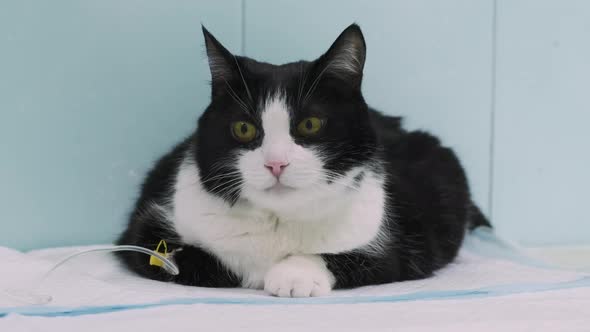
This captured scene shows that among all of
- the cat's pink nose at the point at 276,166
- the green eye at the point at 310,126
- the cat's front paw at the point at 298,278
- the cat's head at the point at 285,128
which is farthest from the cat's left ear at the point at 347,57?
the cat's front paw at the point at 298,278

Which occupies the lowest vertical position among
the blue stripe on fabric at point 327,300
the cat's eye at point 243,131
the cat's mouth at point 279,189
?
the blue stripe on fabric at point 327,300

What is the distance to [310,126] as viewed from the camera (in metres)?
1.34

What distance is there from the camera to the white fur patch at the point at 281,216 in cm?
130

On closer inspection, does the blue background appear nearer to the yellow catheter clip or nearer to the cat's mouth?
the yellow catheter clip

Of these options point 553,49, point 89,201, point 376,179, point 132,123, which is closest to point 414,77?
point 553,49

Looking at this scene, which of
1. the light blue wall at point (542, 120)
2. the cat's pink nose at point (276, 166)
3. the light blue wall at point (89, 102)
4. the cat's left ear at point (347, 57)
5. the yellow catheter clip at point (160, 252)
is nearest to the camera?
the cat's pink nose at point (276, 166)

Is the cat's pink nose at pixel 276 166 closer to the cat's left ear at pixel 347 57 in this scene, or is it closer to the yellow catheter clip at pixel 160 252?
the cat's left ear at pixel 347 57

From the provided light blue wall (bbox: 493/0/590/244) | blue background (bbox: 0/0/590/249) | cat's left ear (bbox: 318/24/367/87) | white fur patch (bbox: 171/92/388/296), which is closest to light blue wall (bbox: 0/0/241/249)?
blue background (bbox: 0/0/590/249)

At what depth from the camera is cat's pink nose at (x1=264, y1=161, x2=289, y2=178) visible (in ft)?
4.10

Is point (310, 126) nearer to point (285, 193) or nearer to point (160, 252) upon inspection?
point (285, 193)

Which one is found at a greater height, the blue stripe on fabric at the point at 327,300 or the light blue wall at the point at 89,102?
the light blue wall at the point at 89,102

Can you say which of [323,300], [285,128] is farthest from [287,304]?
[285,128]

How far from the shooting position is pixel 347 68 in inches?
55.6

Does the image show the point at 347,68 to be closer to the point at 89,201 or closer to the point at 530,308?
the point at 530,308
